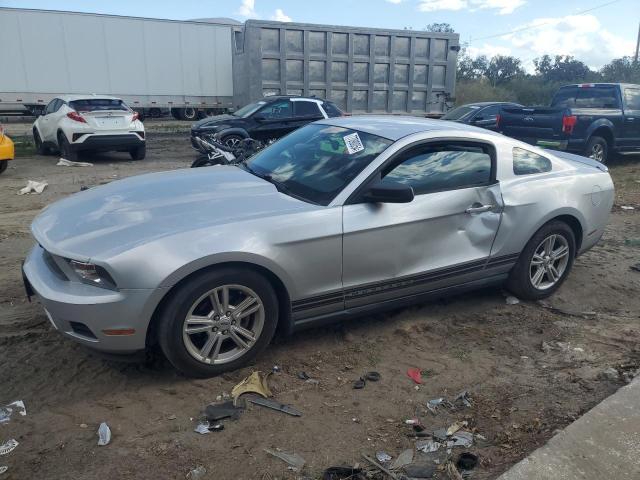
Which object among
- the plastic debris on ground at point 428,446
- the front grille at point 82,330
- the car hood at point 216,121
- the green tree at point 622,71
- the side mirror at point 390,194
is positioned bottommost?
the plastic debris on ground at point 428,446

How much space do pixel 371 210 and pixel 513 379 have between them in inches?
57.4

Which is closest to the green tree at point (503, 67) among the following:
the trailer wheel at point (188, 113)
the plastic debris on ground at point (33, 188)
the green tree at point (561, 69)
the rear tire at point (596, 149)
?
the green tree at point (561, 69)

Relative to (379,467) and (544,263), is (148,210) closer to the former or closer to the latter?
(379,467)

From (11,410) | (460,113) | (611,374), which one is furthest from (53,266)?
(460,113)

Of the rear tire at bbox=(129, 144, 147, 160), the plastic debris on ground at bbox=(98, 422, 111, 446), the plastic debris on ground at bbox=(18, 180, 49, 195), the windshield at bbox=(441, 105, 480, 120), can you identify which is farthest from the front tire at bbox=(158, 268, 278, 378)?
the windshield at bbox=(441, 105, 480, 120)

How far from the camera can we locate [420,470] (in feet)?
8.71

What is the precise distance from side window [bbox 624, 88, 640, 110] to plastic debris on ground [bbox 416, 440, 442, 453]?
1184 centimetres

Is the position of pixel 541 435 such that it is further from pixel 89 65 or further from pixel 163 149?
pixel 89 65

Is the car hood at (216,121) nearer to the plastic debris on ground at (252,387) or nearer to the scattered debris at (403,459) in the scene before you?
the plastic debris on ground at (252,387)

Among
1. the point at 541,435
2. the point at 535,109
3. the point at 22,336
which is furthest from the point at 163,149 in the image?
the point at 541,435

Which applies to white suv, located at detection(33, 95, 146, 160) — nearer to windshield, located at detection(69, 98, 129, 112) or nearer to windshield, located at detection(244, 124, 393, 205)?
windshield, located at detection(69, 98, 129, 112)

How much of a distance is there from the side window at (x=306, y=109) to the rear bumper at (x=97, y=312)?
34.3 ft

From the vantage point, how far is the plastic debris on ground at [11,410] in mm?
3017

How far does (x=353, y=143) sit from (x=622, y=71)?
153ft
